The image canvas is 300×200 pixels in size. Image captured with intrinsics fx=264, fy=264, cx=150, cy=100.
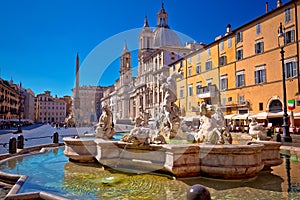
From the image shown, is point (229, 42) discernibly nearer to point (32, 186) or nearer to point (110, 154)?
point (110, 154)

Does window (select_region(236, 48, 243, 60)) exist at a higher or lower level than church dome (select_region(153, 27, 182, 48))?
lower

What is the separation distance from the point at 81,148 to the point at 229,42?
81.6 feet

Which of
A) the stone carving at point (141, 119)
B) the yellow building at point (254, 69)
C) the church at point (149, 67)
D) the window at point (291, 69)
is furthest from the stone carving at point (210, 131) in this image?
the church at point (149, 67)

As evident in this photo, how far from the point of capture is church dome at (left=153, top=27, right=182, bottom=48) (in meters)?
57.7

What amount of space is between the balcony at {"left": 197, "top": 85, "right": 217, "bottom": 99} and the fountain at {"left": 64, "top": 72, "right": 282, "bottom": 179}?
22.7 meters

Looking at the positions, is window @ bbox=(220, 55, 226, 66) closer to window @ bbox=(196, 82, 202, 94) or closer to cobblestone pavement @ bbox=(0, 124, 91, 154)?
window @ bbox=(196, 82, 202, 94)

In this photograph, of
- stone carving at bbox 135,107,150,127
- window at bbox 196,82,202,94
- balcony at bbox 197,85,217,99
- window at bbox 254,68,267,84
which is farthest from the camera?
Answer: window at bbox 196,82,202,94

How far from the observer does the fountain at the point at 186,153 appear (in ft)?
17.4

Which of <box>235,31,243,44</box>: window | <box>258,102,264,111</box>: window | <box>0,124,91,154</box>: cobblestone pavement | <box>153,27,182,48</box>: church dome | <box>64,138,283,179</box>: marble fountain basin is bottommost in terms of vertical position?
<box>0,124,91,154</box>: cobblestone pavement

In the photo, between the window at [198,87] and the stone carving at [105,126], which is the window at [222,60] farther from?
the stone carving at [105,126]

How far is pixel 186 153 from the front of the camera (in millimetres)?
5414

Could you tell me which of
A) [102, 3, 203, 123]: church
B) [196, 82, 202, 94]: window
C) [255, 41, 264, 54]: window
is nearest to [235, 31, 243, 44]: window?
[255, 41, 264, 54]: window

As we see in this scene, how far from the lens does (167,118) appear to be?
899 cm

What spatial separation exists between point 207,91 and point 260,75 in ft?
25.0
